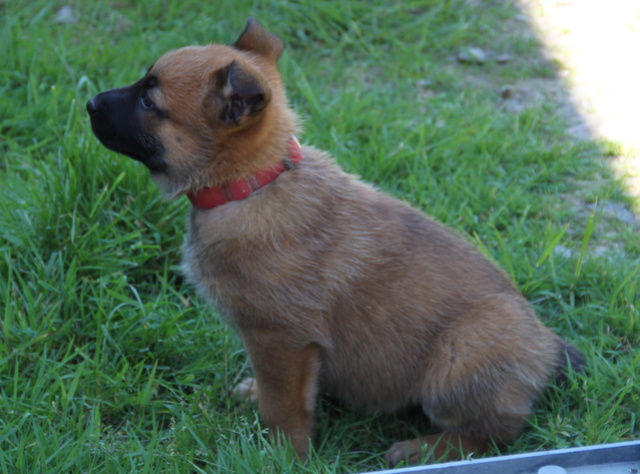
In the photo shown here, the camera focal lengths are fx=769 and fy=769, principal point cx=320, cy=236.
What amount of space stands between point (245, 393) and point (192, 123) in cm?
121

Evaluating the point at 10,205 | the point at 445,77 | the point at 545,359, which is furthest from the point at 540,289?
the point at 10,205

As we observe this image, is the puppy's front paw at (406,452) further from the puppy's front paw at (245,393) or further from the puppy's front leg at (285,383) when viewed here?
the puppy's front paw at (245,393)

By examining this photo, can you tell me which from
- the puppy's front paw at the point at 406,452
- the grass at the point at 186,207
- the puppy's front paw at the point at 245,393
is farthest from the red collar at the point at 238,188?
the puppy's front paw at the point at 406,452

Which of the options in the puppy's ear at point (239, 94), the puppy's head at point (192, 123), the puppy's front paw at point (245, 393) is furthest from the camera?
the puppy's front paw at point (245, 393)

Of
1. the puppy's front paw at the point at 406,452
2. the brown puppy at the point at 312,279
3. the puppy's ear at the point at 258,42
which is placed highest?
the puppy's ear at the point at 258,42

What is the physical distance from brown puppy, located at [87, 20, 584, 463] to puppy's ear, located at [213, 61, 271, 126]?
0.5 inches

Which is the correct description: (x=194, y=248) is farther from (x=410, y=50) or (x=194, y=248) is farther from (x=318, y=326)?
(x=410, y=50)

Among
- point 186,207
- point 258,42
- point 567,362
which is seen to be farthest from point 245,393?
point 258,42

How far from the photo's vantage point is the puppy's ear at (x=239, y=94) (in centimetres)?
258

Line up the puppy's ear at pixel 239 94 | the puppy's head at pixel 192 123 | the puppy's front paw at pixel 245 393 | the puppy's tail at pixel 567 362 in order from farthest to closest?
the puppy's front paw at pixel 245 393
the puppy's tail at pixel 567 362
the puppy's head at pixel 192 123
the puppy's ear at pixel 239 94

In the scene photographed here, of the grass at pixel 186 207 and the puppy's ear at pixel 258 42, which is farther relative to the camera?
the puppy's ear at pixel 258 42

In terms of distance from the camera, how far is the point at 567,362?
3104 mm

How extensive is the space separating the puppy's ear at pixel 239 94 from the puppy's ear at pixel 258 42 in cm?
45

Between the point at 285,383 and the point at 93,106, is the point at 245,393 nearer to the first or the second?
the point at 285,383
